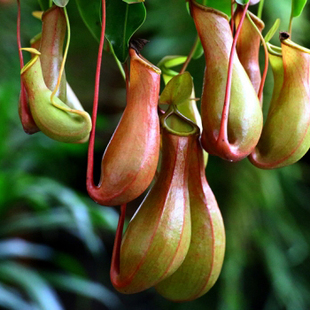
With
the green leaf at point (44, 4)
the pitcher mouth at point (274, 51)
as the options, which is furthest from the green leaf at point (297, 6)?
the green leaf at point (44, 4)

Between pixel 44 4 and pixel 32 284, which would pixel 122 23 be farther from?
pixel 32 284

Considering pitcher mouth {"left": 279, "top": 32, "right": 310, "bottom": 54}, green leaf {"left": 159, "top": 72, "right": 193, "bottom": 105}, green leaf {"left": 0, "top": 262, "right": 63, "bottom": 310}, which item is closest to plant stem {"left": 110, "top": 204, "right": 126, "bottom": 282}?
green leaf {"left": 159, "top": 72, "right": 193, "bottom": 105}

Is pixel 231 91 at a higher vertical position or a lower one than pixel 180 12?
higher

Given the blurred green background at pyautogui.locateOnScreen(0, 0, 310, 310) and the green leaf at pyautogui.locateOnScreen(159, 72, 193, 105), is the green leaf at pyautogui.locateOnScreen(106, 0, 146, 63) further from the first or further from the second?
the blurred green background at pyautogui.locateOnScreen(0, 0, 310, 310)

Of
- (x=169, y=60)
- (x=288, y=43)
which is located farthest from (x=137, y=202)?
(x=288, y=43)

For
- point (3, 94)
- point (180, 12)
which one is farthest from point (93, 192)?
point (180, 12)

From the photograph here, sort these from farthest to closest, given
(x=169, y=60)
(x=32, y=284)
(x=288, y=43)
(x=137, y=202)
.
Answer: (x=137, y=202), (x=32, y=284), (x=169, y=60), (x=288, y=43)

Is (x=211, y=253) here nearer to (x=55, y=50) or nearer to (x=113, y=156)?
(x=113, y=156)
